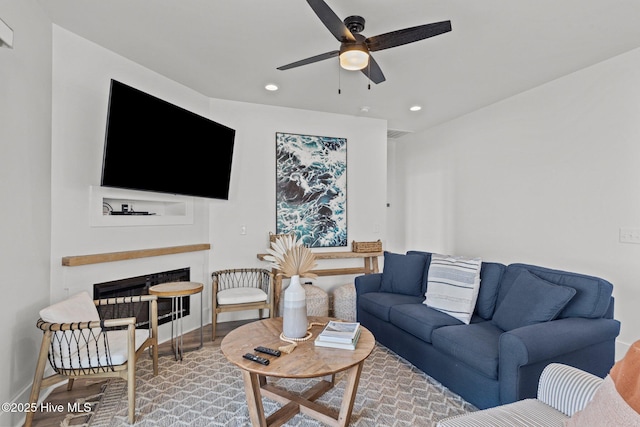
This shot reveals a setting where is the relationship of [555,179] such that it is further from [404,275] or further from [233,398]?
[233,398]

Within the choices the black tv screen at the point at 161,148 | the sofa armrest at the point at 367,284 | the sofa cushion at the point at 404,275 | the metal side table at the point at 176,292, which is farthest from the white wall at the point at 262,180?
the sofa cushion at the point at 404,275

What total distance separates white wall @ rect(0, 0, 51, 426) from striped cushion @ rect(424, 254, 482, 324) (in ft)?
9.43

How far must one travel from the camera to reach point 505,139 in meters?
3.84

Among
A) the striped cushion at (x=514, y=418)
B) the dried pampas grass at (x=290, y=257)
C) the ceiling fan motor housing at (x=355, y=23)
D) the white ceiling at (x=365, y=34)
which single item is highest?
the white ceiling at (x=365, y=34)

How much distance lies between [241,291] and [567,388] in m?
2.74

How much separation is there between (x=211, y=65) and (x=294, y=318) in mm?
2342

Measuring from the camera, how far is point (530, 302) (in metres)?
2.19

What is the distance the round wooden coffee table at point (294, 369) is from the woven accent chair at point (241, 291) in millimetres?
1073

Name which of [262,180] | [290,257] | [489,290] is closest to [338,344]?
[290,257]

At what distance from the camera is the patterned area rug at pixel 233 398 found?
6.54ft

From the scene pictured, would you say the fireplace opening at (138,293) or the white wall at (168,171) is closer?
the white wall at (168,171)

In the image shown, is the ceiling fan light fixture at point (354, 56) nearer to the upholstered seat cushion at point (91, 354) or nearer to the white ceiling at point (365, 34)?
the white ceiling at point (365, 34)

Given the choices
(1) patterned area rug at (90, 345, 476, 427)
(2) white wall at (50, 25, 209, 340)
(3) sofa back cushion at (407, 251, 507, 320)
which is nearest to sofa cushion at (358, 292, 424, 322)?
(1) patterned area rug at (90, 345, 476, 427)

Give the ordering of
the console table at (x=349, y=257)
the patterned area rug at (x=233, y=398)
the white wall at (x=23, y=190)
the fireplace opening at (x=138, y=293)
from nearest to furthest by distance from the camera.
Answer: the white wall at (x=23, y=190)
the patterned area rug at (x=233, y=398)
the fireplace opening at (x=138, y=293)
the console table at (x=349, y=257)
